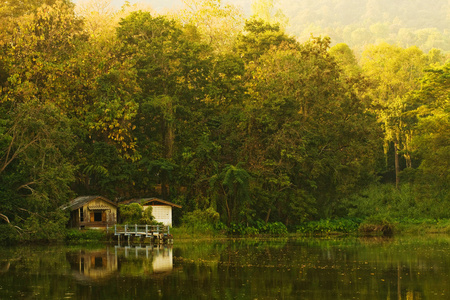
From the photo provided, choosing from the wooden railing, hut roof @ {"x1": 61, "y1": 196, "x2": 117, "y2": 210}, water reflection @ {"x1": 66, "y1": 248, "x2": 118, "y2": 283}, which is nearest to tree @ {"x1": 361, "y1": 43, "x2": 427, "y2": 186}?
the wooden railing

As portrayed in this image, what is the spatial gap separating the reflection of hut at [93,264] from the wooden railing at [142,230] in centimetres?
920

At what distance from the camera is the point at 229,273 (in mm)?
27609

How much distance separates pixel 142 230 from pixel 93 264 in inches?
769

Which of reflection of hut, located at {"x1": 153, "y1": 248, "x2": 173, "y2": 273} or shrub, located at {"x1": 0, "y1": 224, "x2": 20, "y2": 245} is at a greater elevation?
shrub, located at {"x1": 0, "y1": 224, "x2": 20, "y2": 245}

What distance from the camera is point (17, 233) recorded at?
46438 mm

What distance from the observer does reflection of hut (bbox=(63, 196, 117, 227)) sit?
5341 centimetres

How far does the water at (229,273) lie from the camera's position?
22016mm

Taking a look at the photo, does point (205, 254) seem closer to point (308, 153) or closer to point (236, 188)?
point (236, 188)

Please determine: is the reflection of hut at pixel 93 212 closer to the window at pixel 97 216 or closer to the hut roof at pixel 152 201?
the window at pixel 97 216

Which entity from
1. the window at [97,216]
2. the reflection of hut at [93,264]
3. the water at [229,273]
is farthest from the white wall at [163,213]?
the reflection of hut at [93,264]

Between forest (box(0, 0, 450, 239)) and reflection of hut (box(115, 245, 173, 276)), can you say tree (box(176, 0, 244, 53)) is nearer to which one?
forest (box(0, 0, 450, 239))

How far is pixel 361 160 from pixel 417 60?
35860 millimetres

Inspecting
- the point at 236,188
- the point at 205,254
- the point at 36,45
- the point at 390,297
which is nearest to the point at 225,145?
the point at 236,188

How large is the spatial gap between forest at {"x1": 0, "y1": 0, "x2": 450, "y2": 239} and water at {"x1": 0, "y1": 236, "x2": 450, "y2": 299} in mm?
17019
